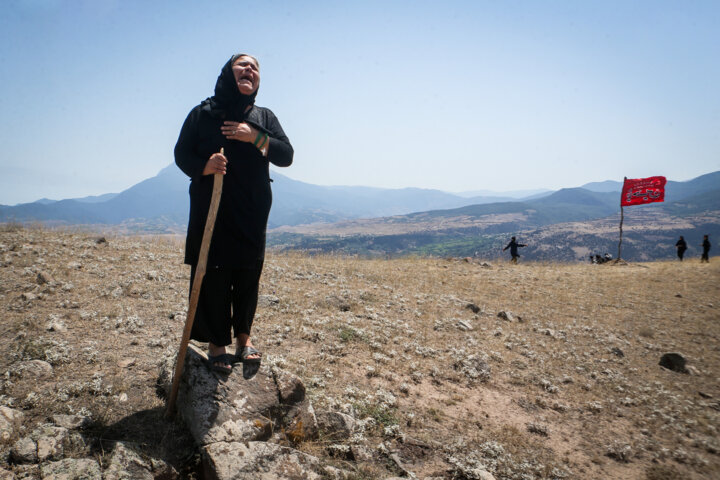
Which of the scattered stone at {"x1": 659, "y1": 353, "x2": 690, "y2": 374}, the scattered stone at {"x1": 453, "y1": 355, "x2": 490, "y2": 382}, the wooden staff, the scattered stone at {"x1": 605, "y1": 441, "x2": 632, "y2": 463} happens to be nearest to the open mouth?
the wooden staff

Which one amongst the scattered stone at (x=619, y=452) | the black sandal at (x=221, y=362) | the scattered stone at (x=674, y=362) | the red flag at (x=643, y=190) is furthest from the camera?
the red flag at (x=643, y=190)

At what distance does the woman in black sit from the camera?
3510mm

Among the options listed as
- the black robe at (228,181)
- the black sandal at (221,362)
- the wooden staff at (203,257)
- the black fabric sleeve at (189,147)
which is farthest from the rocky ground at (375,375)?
the black fabric sleeve at (189,147)

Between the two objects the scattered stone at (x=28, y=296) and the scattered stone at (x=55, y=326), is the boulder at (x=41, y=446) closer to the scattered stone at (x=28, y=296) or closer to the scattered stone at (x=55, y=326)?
the scattered stone at (x=55, y=326)

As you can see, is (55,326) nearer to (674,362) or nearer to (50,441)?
(50,441)

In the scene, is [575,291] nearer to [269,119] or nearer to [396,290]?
[396,290]

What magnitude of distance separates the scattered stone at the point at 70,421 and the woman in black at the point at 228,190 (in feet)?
3.56

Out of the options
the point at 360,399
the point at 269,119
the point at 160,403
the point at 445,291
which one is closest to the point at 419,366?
the point at 360,399

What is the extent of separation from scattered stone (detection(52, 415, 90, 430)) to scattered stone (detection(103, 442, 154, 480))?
2.06 feet

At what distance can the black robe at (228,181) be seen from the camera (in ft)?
11.5

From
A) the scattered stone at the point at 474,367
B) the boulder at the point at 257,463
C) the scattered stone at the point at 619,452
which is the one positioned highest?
the boulder at the point at 257,463

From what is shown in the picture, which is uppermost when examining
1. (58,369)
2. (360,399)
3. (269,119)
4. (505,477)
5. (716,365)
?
(269,119)

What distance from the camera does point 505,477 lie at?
3.85 metres

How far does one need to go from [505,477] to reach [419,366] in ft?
7.84
